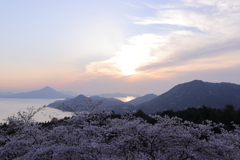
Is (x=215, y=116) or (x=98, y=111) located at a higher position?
(x=98, y=111)

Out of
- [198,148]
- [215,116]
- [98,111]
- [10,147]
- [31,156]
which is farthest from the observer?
[215,116]

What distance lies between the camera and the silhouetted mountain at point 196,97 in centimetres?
10804

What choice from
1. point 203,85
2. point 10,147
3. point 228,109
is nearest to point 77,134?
point 10,147

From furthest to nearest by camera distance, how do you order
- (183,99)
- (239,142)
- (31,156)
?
(183,99) < (239,142) < (31,156)

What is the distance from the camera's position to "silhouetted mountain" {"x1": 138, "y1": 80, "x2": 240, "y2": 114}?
108m

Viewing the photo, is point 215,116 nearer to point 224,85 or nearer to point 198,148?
point 198,148

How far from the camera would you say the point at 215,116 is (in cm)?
2409

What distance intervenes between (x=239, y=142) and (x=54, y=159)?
10.4 metres

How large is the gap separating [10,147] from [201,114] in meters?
24.9

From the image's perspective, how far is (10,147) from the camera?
28.2ft

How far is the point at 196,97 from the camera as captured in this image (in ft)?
405

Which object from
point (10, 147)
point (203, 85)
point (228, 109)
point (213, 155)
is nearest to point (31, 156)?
point (10, 147)

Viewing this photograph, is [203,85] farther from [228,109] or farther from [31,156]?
[31,156]

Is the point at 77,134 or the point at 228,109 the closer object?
the point at 77,134
